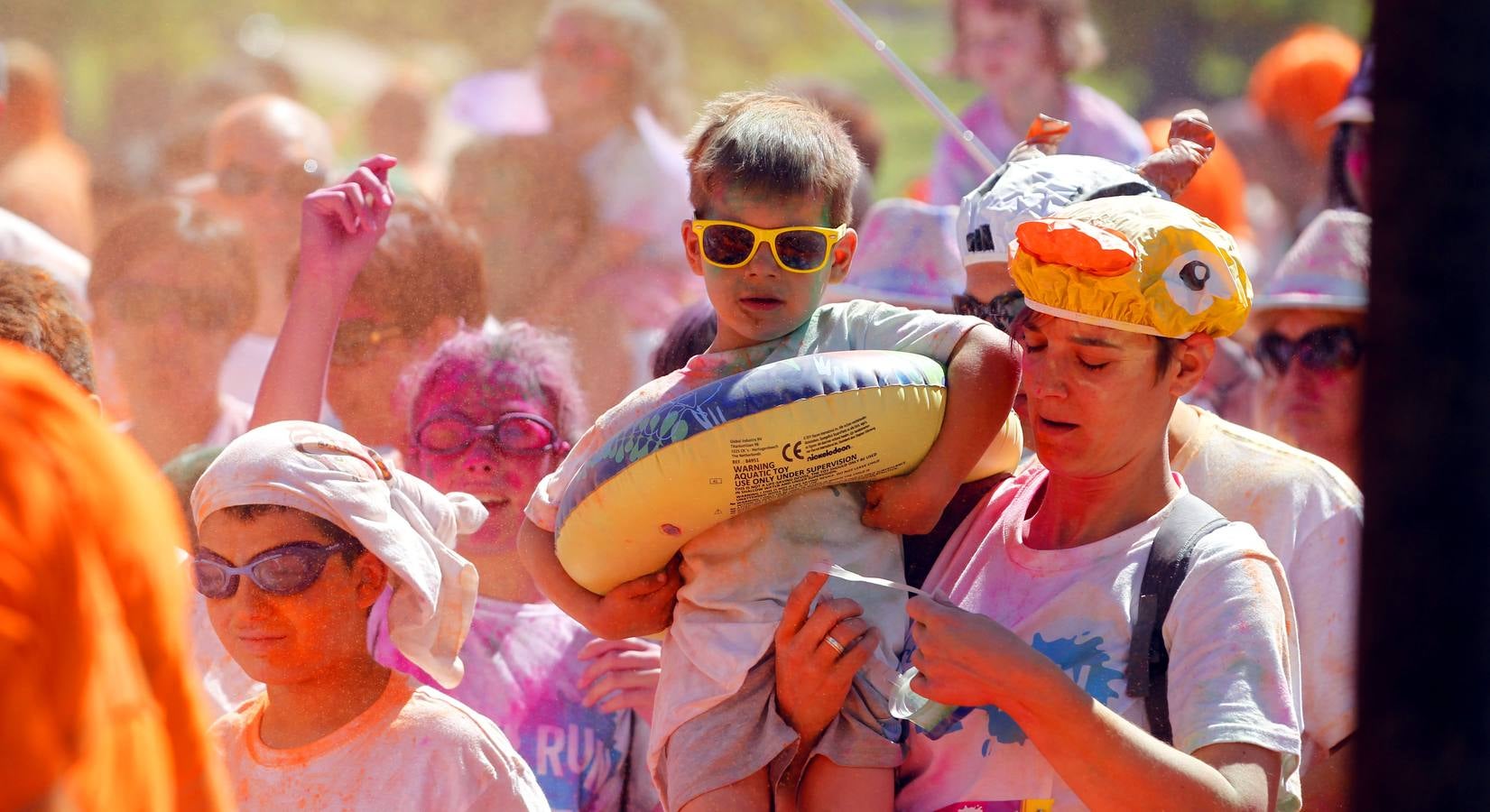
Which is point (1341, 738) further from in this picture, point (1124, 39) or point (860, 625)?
point (1124, 39)

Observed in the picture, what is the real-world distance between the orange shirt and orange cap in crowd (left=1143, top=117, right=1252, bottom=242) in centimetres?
500

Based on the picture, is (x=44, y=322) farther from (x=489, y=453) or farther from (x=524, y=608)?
(x=524, y=608)

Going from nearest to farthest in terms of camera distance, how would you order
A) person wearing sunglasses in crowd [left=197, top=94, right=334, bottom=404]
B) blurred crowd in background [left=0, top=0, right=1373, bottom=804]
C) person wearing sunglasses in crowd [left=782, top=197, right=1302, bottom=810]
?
person wearing sunglasses in crowd [left=782, top=197, right=1302, bottom=810], blurred crowd in background [left=0, top=0, right=1373, bottom=804], person wearing sunglasses in crowd [left=197, top=94, right=334, bottom=404]

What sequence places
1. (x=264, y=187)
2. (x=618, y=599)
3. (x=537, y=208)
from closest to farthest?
1. (x=618, y=599)
2. (x=264, y=187)
3. (x=537, y=208)

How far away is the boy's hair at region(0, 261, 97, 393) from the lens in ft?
10.3

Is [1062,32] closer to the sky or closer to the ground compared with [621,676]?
closer to the sky

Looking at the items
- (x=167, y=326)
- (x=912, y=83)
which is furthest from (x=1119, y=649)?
(x=167, y=326)

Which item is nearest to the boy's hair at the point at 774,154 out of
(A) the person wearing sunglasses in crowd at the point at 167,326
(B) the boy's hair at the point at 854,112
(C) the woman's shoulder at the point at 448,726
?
(C) the woman's shoulder at the point at 448,726

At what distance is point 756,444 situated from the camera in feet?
7.55

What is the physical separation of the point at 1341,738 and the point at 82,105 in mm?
10271

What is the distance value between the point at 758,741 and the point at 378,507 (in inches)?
33.5

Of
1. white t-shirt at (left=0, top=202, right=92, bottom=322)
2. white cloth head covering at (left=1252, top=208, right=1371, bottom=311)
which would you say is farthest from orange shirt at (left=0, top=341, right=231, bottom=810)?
white cloth head covering at (left=1252, top=208, right=1371, bottom=311)

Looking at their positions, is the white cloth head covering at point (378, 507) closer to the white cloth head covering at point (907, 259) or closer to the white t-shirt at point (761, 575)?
the white t-shirt at point (761, 575)

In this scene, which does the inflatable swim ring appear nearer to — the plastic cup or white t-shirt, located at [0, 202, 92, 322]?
the plastic cup
